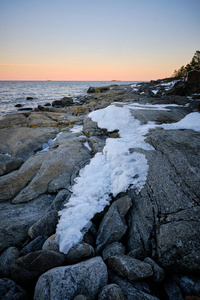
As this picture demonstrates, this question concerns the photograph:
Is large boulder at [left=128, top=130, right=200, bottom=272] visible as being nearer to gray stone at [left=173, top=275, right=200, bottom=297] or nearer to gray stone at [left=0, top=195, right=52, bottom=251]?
gray stone at [left=173, top=275, right=200, bottom=297]

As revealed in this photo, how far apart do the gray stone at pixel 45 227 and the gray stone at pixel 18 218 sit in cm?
50

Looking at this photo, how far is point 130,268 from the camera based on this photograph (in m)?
3.07

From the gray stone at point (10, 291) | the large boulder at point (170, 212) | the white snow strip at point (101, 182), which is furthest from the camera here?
the white snow strip at point (101, 182)

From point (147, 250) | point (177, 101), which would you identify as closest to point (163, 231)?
point (147, 250)

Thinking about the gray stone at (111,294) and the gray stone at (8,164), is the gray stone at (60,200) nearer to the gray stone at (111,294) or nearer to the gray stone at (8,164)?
the gray stone at (111,294)

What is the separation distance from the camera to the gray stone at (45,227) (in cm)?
441

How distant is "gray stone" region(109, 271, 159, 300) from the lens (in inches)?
110

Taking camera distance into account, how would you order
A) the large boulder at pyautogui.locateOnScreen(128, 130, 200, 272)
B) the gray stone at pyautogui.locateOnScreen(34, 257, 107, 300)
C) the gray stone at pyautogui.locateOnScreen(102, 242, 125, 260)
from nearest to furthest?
the gray stone at pyautogui.locateOnScreen(34, 257, 107, 300) → the large boulder at pyautogui.locateOnScreen(128, 130, 200, 272) → the gray stone at pyautogui.locateOnScreen(102, 242, 125, 260)

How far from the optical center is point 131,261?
10.7ft

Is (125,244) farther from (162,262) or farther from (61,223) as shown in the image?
(61,223)

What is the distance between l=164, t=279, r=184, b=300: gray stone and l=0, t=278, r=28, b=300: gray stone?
3136 millimetres

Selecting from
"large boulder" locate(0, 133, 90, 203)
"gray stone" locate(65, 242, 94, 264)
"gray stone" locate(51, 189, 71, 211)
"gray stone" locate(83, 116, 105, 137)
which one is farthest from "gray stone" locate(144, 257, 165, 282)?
"gray stone" locate(83, 116, 105, 137)

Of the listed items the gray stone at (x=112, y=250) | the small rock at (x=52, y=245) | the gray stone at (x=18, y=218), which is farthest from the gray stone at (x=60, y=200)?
the gray stone at (x=112, y=250)

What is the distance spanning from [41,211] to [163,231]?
4.63 metres
